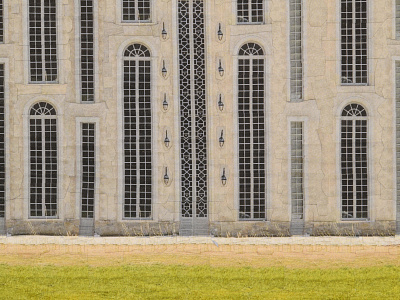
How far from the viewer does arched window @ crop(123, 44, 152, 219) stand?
80.9ft

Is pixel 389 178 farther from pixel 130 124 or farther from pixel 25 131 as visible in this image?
pixel 25 131

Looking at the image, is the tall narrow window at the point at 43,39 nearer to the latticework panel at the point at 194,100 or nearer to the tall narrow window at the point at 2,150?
the tall narrow window at the point at 2,150

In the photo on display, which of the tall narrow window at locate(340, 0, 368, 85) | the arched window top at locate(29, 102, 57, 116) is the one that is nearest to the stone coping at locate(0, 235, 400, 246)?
the arched window top at locate(29, 102, 57, 116)

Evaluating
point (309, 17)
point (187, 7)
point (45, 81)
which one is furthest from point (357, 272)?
point (45, 81)

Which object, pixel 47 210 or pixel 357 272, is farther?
pixel 47 210

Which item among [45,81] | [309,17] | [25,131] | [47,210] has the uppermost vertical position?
[309,17]

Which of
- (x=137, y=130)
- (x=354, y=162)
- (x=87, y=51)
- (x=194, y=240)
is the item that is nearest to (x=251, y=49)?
(x=137, y=130)

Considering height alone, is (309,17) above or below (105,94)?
above

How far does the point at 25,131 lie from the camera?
2470cm

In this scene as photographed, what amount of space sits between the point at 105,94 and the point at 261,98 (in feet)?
17.1

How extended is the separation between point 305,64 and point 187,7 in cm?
439

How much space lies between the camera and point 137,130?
24656 millimetres

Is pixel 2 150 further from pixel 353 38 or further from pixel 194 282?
pixel 353 38

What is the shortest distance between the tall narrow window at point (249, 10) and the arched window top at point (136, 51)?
3267 mm
